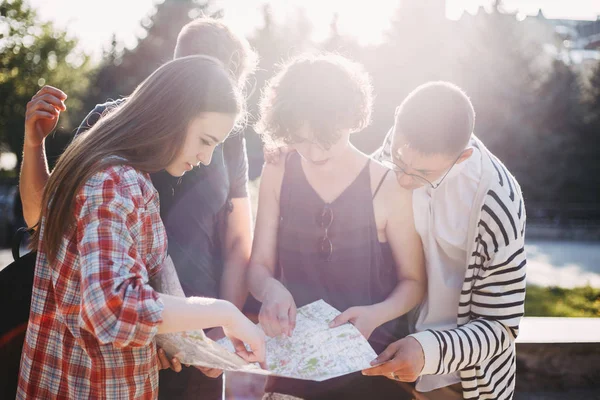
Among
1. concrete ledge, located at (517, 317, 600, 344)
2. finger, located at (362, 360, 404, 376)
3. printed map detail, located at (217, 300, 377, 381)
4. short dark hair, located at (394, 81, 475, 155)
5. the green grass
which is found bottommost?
the green grass

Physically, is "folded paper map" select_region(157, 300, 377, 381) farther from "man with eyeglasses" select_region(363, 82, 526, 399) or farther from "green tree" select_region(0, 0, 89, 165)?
"green tree" select_region(0, 0, 89, 165)

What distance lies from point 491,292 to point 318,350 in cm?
68

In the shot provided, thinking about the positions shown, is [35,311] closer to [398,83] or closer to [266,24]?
[398,83]

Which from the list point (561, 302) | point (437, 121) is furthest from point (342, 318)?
point (561, 302)

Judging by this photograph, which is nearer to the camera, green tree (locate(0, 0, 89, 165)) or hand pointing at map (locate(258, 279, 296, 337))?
hand pointing at map (locate(258, 279, 296, 337))

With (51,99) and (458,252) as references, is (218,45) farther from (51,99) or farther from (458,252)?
(458,252)

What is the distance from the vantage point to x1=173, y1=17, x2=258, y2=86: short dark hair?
224cm

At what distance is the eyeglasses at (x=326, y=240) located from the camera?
2.20 m

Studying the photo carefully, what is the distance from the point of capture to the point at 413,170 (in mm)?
2146

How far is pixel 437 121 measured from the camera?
209cm

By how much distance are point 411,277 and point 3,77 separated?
1614cm

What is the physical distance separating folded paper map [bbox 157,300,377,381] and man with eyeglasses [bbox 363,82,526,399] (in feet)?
0.45

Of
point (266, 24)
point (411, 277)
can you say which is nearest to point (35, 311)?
point (411, 277)

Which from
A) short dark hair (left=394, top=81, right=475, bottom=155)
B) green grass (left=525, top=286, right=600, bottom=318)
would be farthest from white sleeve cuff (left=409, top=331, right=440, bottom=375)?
green grass (left=525, top=286, right=600, bottom=318)
